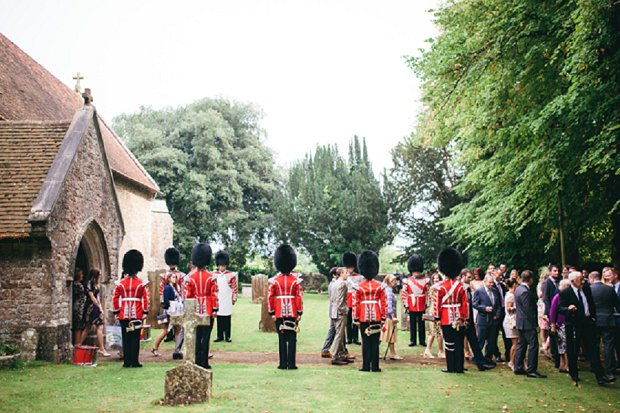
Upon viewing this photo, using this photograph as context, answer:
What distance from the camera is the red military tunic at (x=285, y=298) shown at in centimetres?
1079

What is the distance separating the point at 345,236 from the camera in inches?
1620

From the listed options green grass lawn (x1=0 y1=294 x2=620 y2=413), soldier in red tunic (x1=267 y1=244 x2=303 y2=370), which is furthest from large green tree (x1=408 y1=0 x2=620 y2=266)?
A: soldier in red tunic (x1=267 y1=244 x2=303 y2=370)

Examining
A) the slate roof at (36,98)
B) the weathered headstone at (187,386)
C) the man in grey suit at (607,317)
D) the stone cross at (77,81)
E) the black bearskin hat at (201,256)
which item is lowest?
the weathered headstone at (187,386)

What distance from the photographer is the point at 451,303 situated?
1075 cm

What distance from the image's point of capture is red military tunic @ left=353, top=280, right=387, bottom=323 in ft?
35.5

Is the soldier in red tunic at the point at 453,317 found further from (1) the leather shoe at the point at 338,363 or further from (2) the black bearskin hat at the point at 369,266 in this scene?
(1) the leather shoe at the point at 338,363

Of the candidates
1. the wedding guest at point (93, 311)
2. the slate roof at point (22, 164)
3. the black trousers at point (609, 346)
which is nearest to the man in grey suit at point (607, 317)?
the black trousers at point (609, 346)

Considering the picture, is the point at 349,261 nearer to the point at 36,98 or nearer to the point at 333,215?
the point at 36,98

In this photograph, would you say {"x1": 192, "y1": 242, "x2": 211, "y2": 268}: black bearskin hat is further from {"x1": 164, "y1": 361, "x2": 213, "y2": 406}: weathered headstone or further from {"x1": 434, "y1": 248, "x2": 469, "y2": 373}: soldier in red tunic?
{"x1": 434, "y1": 248, "x2": 469, "y2": 373}: soldier in red tunic

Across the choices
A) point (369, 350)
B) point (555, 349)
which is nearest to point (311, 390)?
point (369, 350)

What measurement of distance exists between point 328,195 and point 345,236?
3705 millimetres

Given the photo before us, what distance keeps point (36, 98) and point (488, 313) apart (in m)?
16.5

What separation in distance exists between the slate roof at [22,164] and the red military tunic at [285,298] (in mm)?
5196

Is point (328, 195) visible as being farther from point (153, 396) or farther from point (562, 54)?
point (153, 396)
